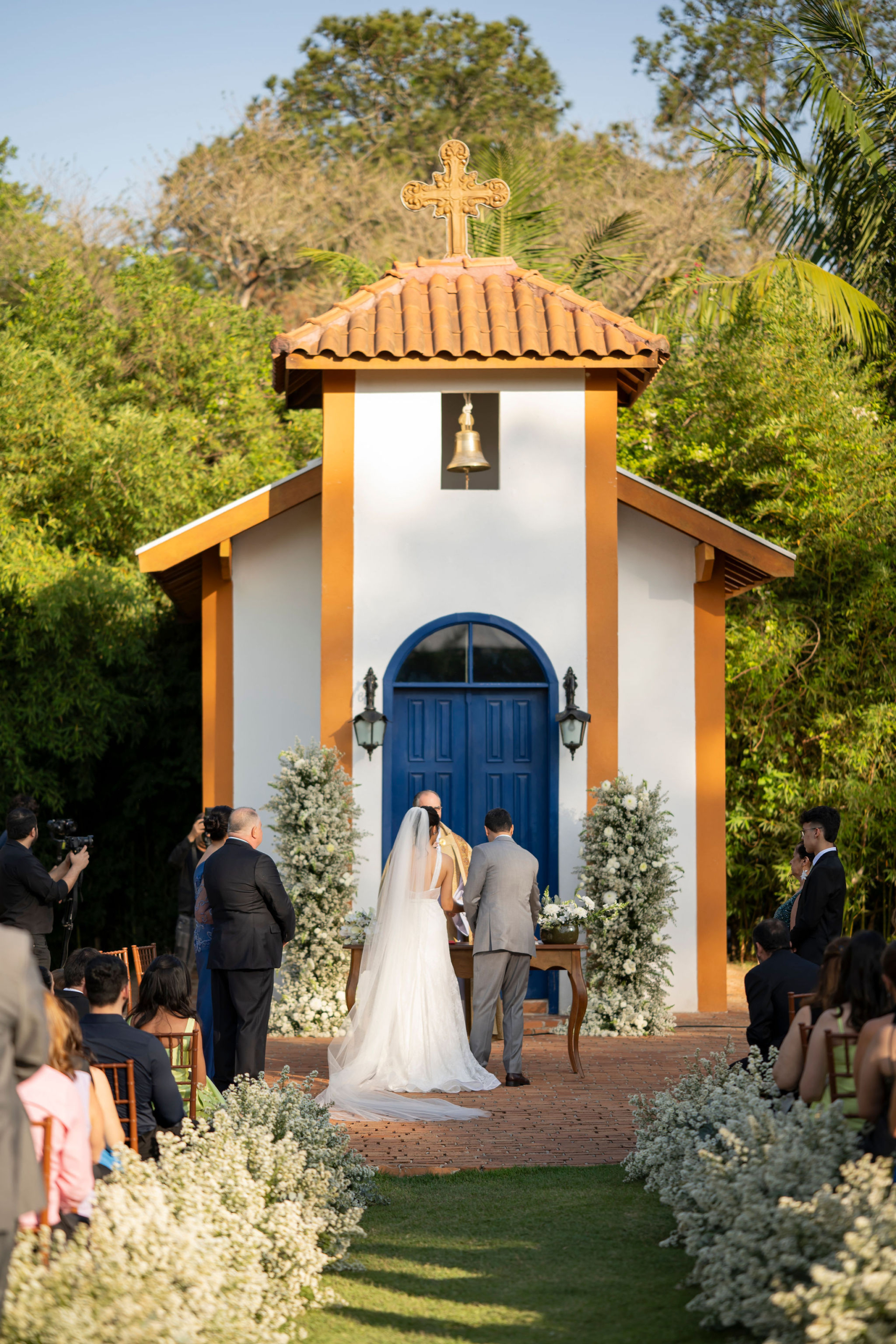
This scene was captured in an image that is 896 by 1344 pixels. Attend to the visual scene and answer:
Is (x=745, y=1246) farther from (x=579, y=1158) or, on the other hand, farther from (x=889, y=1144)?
(x=579, y=1158)

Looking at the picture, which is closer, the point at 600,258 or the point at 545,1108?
the point at 545,1108

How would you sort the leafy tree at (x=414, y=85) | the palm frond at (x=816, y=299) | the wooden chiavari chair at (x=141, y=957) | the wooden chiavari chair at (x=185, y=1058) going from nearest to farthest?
the wooden chiavari chair at (x=185, y=1058) < the wooden chiavari chair at (x=141, y=957) < the palm frond at (x=816, y=299) < the leafy tree at (x=414, y=85)

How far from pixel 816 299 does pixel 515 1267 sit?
1141 cm

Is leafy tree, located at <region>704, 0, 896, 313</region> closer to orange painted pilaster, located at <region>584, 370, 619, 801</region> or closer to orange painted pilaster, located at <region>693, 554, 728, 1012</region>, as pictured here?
orange painted pilaster, located at <region>584, 370, 619, 801</region>

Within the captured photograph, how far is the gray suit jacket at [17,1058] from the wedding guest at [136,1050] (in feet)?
4.85

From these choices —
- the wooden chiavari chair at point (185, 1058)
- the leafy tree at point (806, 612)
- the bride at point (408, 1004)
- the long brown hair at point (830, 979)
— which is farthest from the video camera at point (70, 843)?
the leafy tree at point (806, 612)

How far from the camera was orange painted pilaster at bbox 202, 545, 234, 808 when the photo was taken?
11992 mm

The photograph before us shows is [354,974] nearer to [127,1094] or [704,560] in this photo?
[127,1094]

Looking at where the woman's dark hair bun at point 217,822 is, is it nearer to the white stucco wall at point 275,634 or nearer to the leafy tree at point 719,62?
the white stucco wall at point 275,634

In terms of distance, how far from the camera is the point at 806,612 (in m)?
13.9

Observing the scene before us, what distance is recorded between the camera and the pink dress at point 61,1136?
390 centimetres

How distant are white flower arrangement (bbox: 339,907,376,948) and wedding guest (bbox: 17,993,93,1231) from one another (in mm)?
5675

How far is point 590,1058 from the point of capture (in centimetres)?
952

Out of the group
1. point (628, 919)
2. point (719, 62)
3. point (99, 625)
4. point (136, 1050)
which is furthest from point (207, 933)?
point (719, 62)
